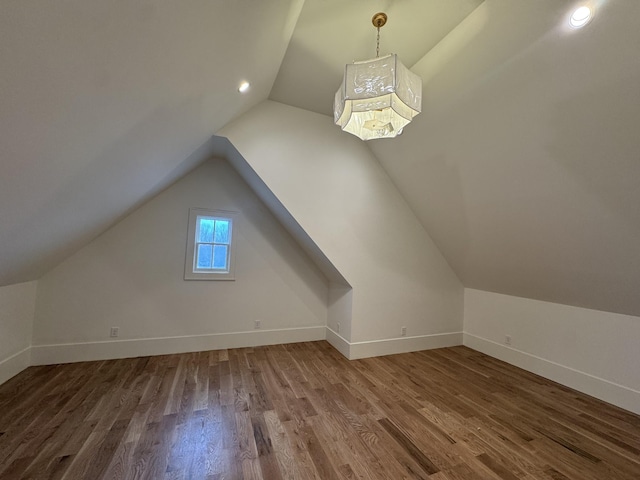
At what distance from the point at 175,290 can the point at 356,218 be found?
2506mm

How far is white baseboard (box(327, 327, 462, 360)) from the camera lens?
343cm

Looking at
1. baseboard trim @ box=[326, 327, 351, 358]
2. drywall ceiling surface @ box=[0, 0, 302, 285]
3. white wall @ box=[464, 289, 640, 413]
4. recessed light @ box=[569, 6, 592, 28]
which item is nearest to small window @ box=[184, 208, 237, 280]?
drywall ceiling surface @ box=[0, 0, 302, 285]

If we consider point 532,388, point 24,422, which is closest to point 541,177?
point 532,388

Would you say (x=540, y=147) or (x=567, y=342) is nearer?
(x=540, y=147)

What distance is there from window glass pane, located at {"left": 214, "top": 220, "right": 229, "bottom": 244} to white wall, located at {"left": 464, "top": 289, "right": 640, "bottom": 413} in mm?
3853

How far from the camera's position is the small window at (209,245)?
3506 mm

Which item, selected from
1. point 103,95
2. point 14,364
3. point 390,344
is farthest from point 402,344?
point 14,364

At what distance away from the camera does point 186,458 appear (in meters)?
1.72

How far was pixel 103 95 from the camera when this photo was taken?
112cm

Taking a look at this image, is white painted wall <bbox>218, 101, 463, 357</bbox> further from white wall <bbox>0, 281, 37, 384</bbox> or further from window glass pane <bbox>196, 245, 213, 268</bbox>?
white wall <bbox>0, 281, 37, 384</bbox>

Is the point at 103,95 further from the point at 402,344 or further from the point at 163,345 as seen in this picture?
the point at 402,344

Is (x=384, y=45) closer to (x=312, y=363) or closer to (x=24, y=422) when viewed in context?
(x=312, y=363)

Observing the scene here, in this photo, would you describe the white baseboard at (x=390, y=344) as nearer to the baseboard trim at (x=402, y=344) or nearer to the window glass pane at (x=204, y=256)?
the baseboard trim at (x=402, y=344)

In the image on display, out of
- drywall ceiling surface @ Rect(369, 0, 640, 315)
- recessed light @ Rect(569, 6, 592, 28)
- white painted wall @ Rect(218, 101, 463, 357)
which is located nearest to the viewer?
recessed light @ Rect(569, 6, 592, 28)
